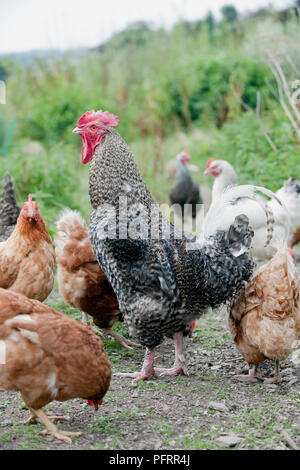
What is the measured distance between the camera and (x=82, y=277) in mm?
4637

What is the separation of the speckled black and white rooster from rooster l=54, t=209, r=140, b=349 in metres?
0.56

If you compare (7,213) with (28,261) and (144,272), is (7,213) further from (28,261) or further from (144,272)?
(144,272)

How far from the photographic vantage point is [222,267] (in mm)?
4023

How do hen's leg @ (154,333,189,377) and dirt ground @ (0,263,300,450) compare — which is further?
hen's leg @ (154,333,189,377)

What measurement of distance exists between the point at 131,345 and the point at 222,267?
1.42 m

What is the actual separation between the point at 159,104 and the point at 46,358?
1225 cm

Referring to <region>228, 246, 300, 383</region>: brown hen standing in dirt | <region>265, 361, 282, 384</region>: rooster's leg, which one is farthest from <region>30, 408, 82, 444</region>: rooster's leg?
<region>265, 361, 282, 384</region>: rooster's leg

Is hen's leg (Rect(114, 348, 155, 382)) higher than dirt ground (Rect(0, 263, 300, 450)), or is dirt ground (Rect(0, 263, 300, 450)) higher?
hen's leg (Rect(114, 348, 155, 382))

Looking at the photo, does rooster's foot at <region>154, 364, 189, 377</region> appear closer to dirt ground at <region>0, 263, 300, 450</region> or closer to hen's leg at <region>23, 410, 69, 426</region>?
dirt ground at <region>0, 263, 300, 450</region>

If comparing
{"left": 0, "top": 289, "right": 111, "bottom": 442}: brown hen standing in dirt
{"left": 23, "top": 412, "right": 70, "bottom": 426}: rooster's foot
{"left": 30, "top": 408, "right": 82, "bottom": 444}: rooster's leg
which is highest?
{"left": 0, "top": 289, "right": 111, "bottom": 442}: brown hen standing in dirt

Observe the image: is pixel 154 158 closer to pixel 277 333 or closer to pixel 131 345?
pixel 131 345

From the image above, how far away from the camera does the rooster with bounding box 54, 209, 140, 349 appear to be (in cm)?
463

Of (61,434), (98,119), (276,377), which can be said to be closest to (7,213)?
(98,119)

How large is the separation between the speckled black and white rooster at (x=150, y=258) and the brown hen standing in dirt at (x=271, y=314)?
15 centimetres
